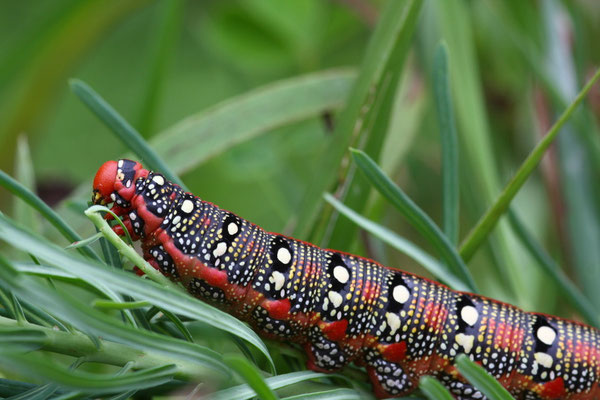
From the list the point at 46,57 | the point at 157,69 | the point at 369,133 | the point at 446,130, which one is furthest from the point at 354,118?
the point at 46,57

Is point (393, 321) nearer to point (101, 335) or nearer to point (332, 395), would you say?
point (332, 395)

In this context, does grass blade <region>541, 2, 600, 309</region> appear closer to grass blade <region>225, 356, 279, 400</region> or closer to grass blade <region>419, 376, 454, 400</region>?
grass blade <region>419, 376, 454, 400</region>

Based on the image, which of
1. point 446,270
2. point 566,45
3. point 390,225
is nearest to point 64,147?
point 390,225

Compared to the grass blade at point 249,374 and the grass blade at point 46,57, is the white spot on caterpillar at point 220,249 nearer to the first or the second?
the grass blade at point 249,374

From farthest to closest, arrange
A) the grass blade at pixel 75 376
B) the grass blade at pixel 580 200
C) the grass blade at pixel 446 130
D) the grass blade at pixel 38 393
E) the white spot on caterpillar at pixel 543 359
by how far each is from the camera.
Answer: the grass blade at pixel 580 200
the white spot on caterpillar at pixel 543 359
the grass blade at pixel 446 130
the grass blade at pixel 38 393
the grass blade at pixel 75 376

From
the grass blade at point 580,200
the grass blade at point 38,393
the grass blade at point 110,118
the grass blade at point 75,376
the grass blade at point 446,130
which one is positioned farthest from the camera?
the grass blade at point 580,200

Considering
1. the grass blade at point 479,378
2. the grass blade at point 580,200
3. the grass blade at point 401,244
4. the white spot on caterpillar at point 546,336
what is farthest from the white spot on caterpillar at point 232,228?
the grass blade at point 580,200

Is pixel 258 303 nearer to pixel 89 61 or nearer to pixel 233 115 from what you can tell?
pixel 233 115

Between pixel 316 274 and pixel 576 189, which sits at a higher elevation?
pixel 576 189
